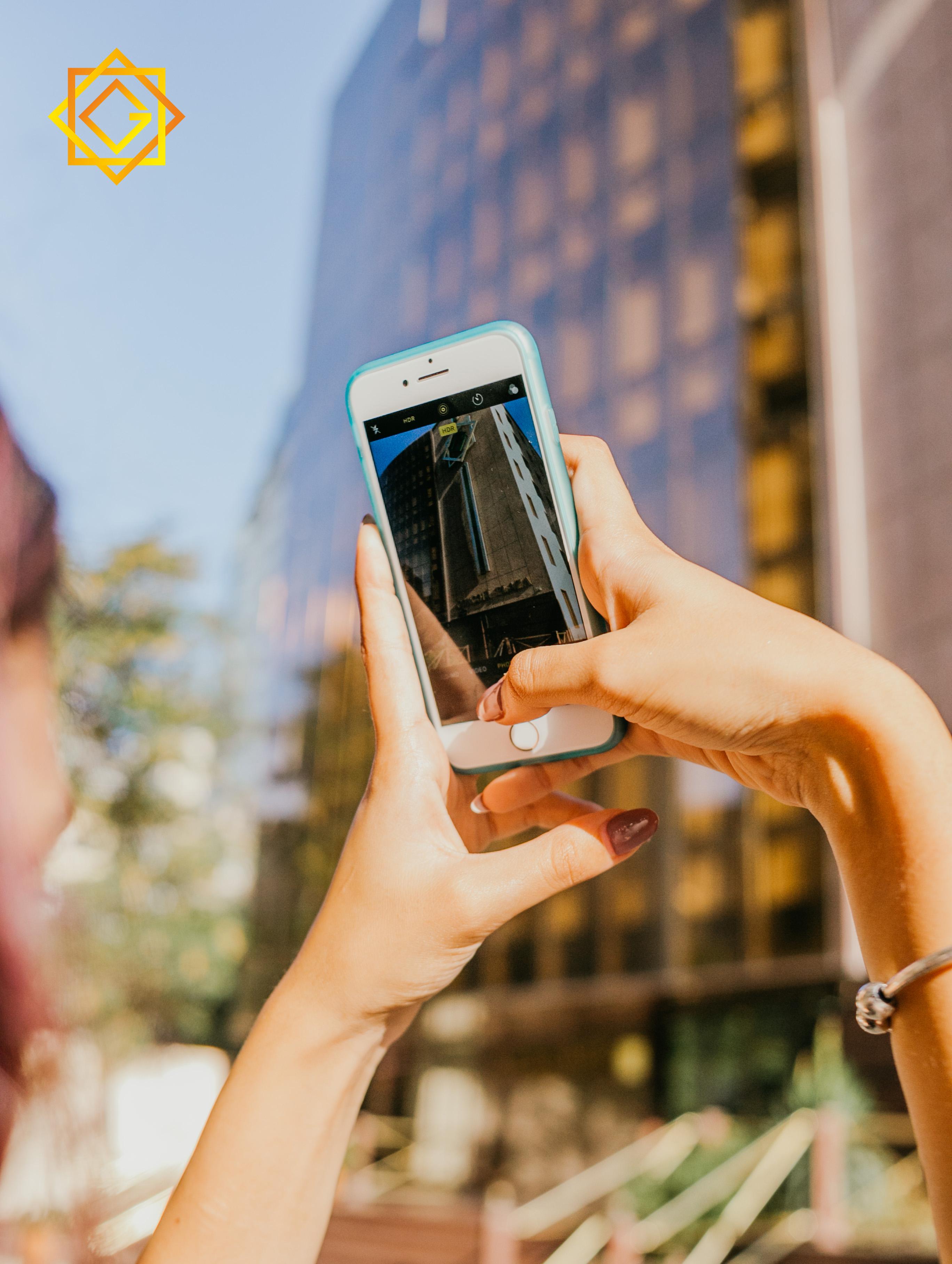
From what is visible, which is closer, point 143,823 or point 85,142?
point 85,142

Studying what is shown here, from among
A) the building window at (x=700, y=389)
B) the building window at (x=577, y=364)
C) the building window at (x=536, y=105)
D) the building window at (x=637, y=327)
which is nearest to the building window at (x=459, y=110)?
the building window at (x=536, y=105)

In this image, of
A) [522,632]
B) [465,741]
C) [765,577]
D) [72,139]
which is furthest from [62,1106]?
[765,577]

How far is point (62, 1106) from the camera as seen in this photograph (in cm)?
84

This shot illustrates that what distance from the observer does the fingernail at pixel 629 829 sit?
101 centimetres

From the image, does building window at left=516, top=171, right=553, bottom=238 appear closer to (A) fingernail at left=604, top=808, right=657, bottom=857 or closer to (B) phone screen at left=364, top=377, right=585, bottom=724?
(B) phone screen at left=364, top=377, right=585, bottom=724

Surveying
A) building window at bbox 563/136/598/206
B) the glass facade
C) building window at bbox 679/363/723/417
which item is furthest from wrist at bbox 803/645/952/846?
building window at bbox 563/136/598/206

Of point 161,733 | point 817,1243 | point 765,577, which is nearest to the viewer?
point 161,733

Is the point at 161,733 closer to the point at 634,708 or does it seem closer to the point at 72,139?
the point at 72,139

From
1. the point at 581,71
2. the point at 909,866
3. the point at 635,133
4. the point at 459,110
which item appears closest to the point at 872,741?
the point at 909,866

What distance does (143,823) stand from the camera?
609 centimetres

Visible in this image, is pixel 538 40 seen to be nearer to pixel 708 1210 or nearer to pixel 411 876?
pixel 708 1210

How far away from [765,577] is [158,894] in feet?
Result: 36.4

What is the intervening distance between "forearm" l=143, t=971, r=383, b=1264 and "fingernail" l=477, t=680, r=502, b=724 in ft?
1.24

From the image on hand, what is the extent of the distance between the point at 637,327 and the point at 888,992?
51.0 feet
